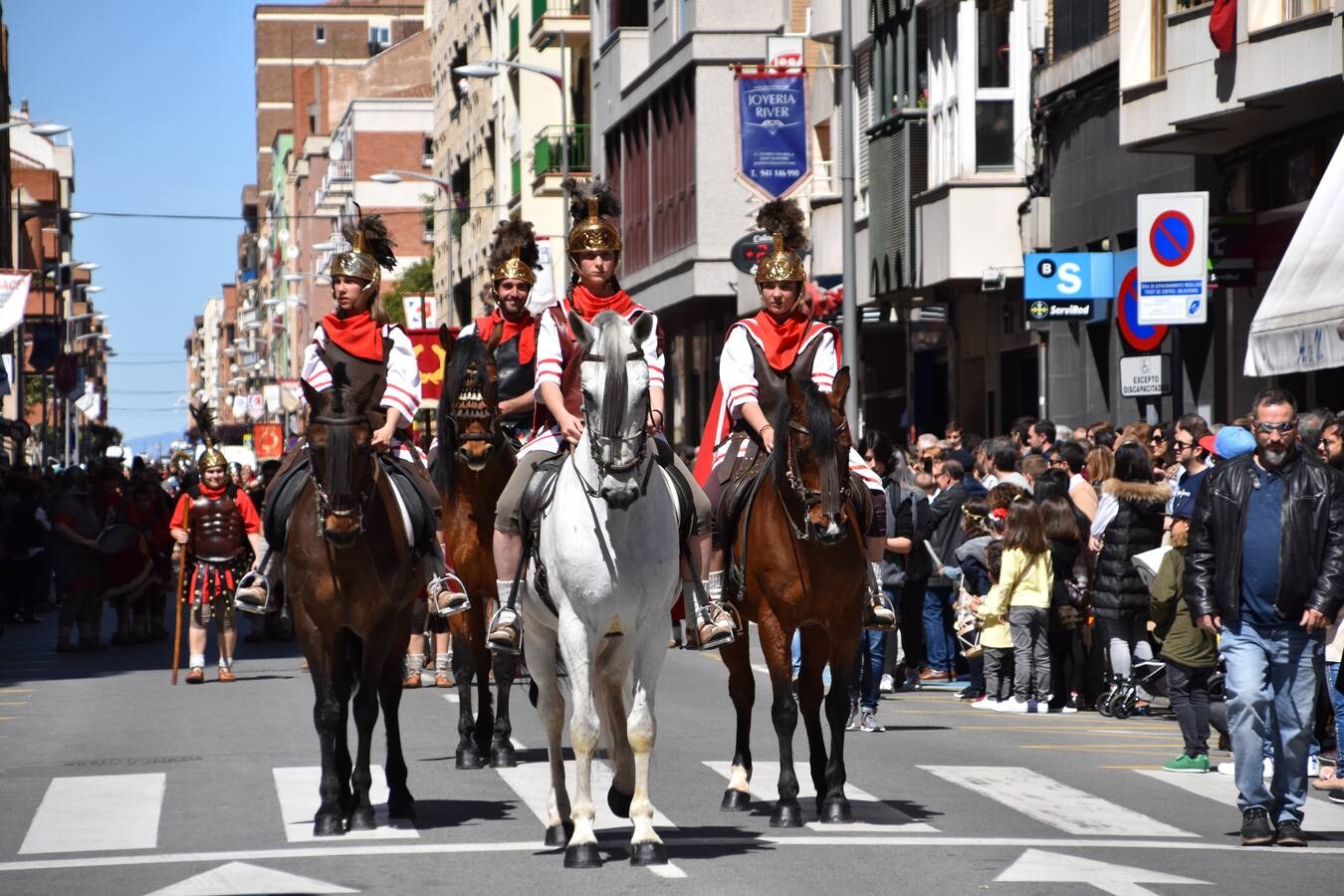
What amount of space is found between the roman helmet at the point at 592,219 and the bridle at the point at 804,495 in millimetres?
1334

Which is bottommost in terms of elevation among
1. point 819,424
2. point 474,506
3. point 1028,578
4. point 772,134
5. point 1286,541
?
point 1028,578

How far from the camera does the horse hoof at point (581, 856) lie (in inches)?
431

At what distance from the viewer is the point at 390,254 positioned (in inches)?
553

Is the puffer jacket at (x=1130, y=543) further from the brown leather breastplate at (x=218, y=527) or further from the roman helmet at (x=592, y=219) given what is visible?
the brown leather breastplate at (x=218, y=527)

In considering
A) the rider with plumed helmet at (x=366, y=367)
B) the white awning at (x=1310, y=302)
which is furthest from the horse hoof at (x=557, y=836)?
the white awning at (x=1310, y=302)

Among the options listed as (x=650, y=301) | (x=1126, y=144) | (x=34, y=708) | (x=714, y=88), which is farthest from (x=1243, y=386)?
(x=650, y=301)

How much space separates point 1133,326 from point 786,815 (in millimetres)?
15475

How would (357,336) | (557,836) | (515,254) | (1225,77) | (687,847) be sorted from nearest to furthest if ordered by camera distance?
1. (557,836)
2. (687,847)
3. (357,336)
4. (515,254)
5. (1225,77)

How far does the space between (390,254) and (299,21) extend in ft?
575

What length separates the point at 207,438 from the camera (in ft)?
75.6

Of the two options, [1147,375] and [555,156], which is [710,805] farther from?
[555,156]

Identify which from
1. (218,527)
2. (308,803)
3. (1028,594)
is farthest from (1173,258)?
(308,803)

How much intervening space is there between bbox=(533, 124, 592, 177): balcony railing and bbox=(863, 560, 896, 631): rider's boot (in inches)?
2259

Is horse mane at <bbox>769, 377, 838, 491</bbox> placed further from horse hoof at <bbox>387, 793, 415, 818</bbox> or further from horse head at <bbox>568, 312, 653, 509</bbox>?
horse hoof at <bbox>387, 793, 415, 818</bbox>
